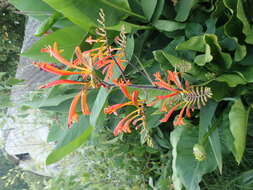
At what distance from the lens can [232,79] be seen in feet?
1.99

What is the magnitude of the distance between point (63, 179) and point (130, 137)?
9.7 inches

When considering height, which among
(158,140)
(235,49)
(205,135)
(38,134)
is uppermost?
(235,49)

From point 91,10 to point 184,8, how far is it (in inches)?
8.0

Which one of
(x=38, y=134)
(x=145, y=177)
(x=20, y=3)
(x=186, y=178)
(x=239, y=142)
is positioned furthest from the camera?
(x=38, y=134)

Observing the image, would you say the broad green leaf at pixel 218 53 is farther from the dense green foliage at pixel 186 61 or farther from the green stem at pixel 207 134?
the green stem at pixel 207 134

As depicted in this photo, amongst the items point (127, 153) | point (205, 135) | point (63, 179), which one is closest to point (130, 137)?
point (127, 153)

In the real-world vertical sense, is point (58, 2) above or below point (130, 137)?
above

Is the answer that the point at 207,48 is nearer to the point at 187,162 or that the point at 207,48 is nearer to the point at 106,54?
the point at 106,54

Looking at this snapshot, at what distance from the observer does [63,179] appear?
3.04ft

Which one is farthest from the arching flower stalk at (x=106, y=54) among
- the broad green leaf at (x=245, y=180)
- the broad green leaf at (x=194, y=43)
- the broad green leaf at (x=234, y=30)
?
the broad green leaf at (x=245, y=180)

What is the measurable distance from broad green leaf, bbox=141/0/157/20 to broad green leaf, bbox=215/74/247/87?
21 centimetres

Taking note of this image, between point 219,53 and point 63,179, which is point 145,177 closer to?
point 63,179

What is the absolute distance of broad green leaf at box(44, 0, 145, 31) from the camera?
613 millimetres

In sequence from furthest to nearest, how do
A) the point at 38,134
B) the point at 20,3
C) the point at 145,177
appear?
Result: 1. the point at 38,134
2. the point at 145,177
3. the point at 20,3
